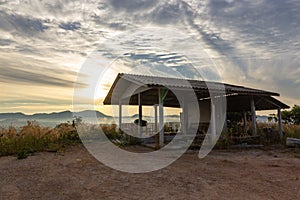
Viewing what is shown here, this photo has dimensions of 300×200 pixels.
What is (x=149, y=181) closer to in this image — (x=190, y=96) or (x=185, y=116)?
(x=190, y=96)

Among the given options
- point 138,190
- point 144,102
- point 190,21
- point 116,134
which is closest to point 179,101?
point 144,102

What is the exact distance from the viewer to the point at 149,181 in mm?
4781

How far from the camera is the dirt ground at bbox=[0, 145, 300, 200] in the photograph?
401 centimetres

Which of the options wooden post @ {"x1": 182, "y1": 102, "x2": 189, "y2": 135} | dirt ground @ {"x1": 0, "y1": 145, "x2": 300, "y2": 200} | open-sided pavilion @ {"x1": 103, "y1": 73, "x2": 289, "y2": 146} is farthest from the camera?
wooden post @ {"x1": 182, "y1": 102, "x2": 189, "y2": 135}

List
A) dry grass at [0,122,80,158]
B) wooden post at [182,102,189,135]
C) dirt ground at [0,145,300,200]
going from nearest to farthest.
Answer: dirt ground at [0,145,300,200]
dry grass at [0,122,80,158]
wooden post at [182,102,189,135]

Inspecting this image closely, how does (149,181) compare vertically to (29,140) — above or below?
below

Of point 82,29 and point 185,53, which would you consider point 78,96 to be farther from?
point 185,53

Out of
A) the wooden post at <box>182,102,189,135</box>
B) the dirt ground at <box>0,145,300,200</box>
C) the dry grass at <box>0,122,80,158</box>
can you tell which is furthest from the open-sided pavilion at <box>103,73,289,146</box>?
the dirt ground at <box>0,145,300,200</box>

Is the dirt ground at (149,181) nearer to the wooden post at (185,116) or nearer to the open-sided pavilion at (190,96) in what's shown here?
the open-sided pavilion at (190,96)

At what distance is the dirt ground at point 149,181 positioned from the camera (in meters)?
4.01

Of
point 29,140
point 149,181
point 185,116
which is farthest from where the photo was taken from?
point 185,116

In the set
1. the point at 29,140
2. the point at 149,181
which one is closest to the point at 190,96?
the point at 29,140

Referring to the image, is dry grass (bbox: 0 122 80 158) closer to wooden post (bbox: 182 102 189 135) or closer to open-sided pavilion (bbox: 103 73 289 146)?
open-sided pavilion (bbox: 103 73 289 146)

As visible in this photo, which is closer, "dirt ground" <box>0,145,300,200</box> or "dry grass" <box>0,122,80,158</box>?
"dirt ground" <box>0,145,300,200</box>
